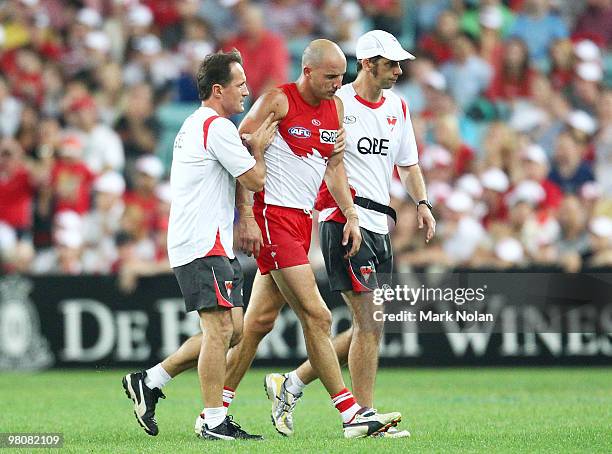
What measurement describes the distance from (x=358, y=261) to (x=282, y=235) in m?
0.58

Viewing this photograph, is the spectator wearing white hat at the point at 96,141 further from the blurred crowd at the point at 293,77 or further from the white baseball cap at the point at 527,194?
the white baseball cap at the point at 527,194

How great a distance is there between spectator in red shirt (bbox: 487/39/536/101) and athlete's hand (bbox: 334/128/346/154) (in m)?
8.27

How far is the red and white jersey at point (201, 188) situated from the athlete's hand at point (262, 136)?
0.76 feet

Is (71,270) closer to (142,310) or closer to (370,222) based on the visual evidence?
(142,310)


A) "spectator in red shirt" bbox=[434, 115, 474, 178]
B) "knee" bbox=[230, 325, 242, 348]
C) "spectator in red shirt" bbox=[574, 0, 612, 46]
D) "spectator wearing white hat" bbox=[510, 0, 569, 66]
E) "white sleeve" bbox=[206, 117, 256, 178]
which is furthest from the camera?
"spectator in red shirt" bbox=[574, 0, 612, 46]

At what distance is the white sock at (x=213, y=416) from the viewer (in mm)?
8023

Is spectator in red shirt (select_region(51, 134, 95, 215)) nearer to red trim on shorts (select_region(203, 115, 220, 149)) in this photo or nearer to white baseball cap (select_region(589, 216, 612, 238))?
white baseball cap (select_region(589, 216, 612, 238))

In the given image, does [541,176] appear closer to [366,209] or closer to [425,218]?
[425,218]

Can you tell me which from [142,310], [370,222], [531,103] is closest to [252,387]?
[142,310]

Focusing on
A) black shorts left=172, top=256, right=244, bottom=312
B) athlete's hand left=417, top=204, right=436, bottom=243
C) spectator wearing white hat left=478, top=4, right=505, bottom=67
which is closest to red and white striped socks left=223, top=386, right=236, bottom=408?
black shorts left=172, top=256, right=244, bottom=312

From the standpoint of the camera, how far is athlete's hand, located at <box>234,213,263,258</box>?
26.5 feet

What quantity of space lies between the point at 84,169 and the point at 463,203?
4378mm

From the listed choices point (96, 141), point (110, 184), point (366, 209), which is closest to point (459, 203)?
point (110, 184)

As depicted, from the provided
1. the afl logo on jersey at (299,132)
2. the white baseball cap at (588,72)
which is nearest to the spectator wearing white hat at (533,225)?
the white baseball cap at (588,72)
